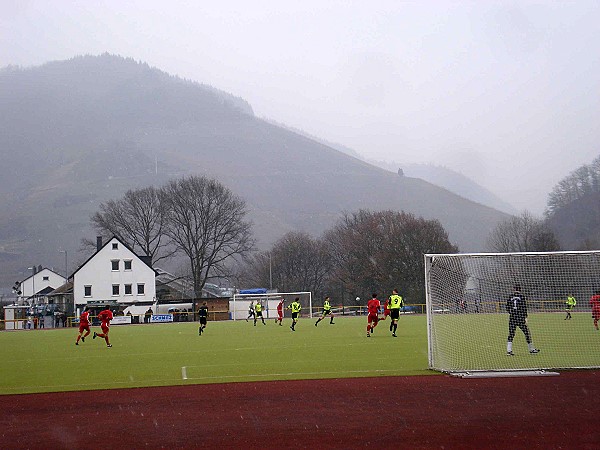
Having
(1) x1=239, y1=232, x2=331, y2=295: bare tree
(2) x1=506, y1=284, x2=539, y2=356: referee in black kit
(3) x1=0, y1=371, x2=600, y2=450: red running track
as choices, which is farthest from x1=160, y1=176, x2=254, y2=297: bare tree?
(3) x1=0, y1=371, x2=600, y2=450: red running track

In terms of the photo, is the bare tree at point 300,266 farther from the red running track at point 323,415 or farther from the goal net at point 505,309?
the red running track at point 323,415

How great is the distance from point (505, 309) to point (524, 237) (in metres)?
62.1

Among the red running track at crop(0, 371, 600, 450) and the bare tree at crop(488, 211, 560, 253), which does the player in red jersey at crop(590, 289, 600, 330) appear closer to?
the red running track at crop(0, 371, 600, 450)

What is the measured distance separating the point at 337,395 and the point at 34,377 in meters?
9.40

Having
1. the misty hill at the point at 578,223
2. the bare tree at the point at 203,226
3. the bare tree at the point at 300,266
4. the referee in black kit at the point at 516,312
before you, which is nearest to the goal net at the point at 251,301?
the bare tree at the point at 203,226

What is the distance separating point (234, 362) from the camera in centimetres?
2084

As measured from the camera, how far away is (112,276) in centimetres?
8238

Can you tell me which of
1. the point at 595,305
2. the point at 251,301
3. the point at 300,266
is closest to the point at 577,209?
the point at 251,301

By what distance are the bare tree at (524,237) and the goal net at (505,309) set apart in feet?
171

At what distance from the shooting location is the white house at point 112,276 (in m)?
81.4

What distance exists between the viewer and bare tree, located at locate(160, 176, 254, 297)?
276 ft

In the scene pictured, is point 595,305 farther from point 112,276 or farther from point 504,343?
point 112,276

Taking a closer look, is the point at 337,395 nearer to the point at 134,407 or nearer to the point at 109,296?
the point at 134,407

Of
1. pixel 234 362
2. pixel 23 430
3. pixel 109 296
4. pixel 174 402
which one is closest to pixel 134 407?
pixel 174 402
